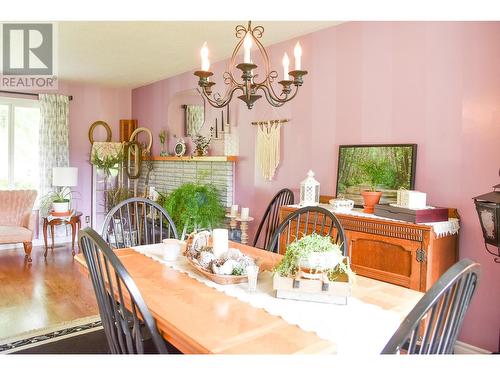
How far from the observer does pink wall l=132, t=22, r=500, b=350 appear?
259 cm

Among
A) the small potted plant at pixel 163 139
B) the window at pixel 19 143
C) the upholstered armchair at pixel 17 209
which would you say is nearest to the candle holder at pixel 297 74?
the small potted plant at pixel 163 139

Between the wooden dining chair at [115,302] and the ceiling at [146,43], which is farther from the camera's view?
the ceiling at [146,43]

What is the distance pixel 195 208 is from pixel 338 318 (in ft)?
10.1

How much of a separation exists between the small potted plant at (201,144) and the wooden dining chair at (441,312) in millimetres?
4117

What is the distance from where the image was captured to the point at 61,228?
621cm

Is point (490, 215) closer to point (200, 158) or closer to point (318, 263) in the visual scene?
point (318, 263)

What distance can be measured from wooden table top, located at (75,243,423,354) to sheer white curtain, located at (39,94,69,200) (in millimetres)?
4821

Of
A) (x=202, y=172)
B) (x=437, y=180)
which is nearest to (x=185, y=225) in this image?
(x=202, y=172)

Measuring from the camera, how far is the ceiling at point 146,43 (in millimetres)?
3539

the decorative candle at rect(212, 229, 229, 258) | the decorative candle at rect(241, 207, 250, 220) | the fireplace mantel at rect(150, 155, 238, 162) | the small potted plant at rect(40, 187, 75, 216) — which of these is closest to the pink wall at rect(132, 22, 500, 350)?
the decorative candle at rect(241, 207, 250, 220)

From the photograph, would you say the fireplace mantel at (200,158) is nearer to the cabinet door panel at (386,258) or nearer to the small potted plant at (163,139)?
the small potted plant at (163,139)

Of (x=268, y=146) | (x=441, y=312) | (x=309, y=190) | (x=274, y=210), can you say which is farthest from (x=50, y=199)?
(x=441, y=312)

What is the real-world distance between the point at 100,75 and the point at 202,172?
2094 mm
